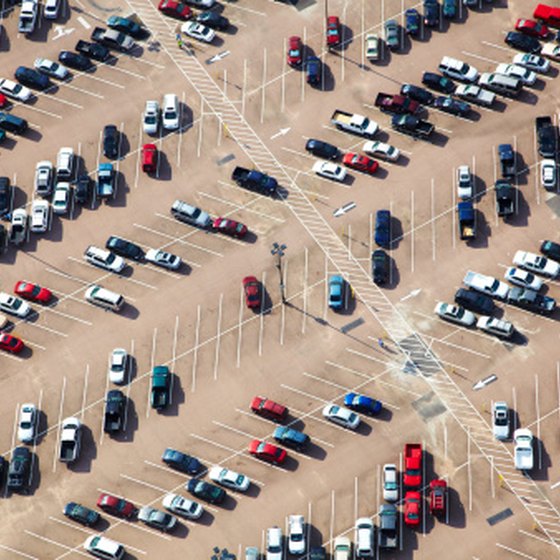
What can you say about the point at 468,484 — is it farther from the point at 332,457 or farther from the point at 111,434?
the point at 111,434

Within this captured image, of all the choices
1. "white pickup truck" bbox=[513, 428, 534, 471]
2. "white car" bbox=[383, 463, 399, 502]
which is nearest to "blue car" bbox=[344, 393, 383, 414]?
"white car" bbox=[383, 463, 399, 502]

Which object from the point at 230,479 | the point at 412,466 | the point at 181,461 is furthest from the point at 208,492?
the point at 412,466

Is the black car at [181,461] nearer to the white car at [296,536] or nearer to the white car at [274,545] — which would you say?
the white car at [274,545]

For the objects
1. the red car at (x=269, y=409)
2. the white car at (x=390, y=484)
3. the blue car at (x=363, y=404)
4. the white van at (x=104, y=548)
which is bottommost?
the white van at (x=104, y=548)

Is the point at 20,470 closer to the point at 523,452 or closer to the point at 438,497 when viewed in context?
the point at 438,497

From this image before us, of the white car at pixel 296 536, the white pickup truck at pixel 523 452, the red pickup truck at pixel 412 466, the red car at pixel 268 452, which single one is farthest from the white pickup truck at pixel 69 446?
the white pickup truck at pixel 523 452

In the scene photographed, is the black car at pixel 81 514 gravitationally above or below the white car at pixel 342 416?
below

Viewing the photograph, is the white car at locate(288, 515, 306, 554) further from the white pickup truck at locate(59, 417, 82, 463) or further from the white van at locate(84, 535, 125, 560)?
the white pickup truck at locate(59, 417, 82, 463)
